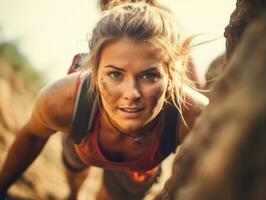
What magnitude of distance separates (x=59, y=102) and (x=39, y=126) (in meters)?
0.24

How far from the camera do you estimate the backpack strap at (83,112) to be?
5.32 ft

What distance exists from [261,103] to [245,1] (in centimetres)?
70

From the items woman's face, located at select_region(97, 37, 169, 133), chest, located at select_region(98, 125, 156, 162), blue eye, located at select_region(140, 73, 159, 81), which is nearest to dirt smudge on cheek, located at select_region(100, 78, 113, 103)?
woman's face, located at select_region(97, 37, 169, 133)

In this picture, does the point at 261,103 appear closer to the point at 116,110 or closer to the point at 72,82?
the point at 116,110

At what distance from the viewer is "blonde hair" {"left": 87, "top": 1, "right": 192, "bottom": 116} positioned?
4.90 feet

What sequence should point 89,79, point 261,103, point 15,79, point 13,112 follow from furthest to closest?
point 15,79
point 13,112
point 89,79
point 261,103

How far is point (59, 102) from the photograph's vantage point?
1.64 metres

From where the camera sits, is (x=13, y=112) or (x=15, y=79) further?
(x=15, y=79)

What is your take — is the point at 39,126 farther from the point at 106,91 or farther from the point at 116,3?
the point at 116,3

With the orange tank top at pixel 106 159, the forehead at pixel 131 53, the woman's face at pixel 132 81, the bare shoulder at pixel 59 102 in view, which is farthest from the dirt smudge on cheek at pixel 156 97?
the bare shoulder at pixel 59 102

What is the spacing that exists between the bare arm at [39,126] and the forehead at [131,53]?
0.27 m

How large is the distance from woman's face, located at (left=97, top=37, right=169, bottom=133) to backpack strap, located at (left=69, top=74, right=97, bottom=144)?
138 millimetres

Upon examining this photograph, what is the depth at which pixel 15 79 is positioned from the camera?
4.64 meters

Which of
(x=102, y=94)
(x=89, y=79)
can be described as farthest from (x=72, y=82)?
(x=102, y=94)
